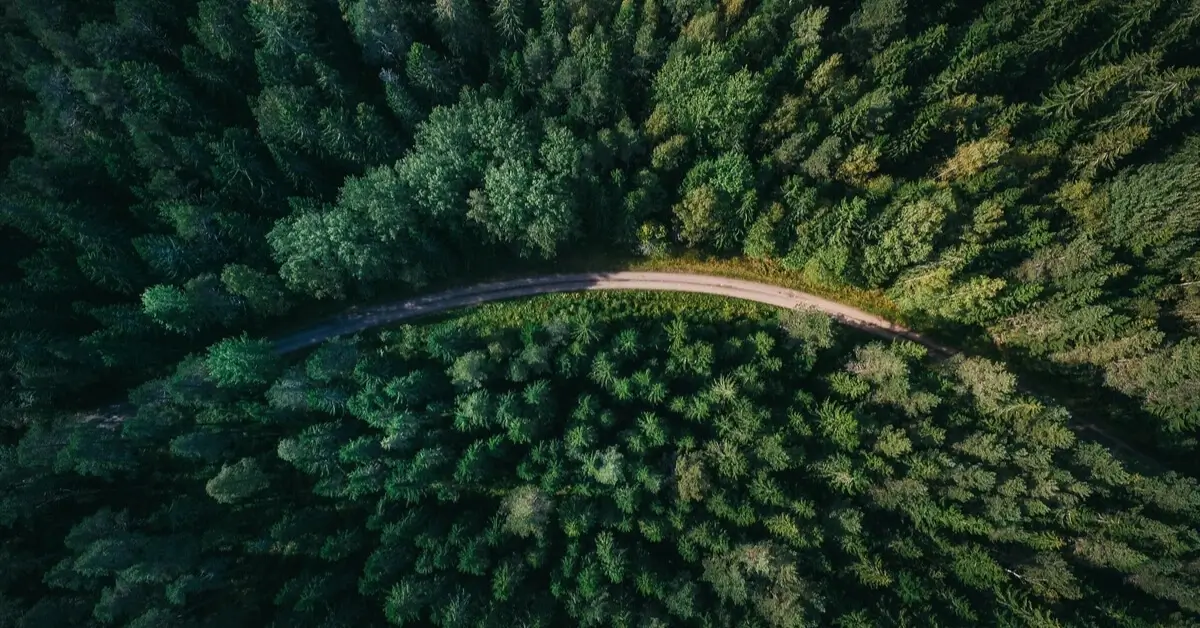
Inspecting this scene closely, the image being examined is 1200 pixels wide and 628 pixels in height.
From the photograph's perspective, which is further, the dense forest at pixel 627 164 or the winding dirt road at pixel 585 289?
the winding dirt road at pixel 585 289

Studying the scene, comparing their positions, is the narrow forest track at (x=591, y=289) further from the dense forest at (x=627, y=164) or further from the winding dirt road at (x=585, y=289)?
the dense forest at (x=627, y=164)

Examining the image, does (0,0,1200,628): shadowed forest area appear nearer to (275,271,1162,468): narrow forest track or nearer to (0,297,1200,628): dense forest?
(0,297,1200,628): dense forest

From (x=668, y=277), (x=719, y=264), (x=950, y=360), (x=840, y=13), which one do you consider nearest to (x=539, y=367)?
(x=668, y=277)

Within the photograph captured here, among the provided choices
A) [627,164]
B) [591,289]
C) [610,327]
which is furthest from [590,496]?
[627,164]

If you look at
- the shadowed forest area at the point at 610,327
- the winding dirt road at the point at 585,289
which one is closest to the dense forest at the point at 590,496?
the shadowed forest area at the point at 610,327

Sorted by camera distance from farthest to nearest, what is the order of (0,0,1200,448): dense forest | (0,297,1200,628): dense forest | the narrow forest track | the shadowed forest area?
the narrow forest track < (0,0,1200,448): dense forest < the shadowed forest area < (0,297,1200,628): dense forest

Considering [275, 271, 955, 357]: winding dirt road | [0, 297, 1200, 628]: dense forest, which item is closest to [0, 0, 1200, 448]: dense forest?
[275, 271, 955, 357]: winding dirt road

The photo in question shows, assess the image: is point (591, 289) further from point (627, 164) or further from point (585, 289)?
point (627, 164)

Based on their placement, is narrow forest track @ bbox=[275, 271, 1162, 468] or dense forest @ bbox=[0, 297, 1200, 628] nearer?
dense forest @ bbox=[0, 297, 1200, 628]
